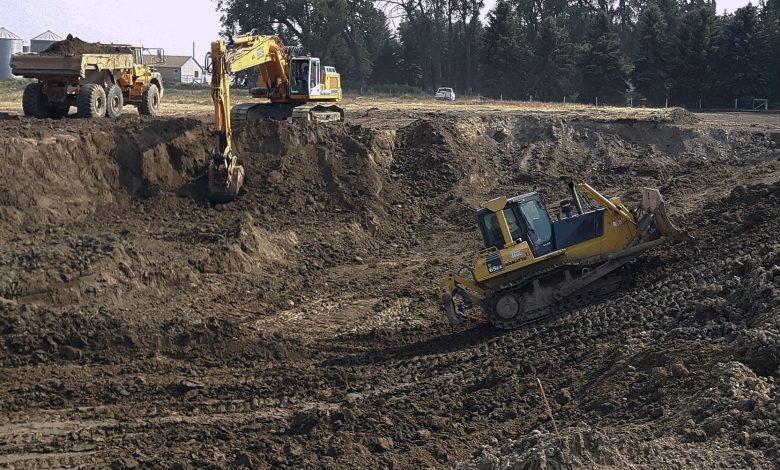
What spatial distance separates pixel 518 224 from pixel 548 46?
5007cm

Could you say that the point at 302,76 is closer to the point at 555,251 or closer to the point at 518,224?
the point at 518,224

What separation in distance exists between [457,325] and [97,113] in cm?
1341

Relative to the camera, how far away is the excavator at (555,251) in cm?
1666

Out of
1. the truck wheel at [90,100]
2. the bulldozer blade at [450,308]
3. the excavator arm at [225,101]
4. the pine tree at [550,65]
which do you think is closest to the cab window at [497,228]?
the bulldozer blade at [450,308]

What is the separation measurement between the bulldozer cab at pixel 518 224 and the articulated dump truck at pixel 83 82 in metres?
13.7

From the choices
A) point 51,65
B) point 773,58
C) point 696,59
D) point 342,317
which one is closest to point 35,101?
point 51,65

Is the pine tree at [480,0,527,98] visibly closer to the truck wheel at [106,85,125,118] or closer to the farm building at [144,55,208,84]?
the farm building at [144,55,208,84]

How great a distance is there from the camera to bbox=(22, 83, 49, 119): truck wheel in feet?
90.3

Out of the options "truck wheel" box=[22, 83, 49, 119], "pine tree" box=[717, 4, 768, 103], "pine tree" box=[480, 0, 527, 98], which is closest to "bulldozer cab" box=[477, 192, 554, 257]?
"truck wheel" box=[22, 83, 49, 119]

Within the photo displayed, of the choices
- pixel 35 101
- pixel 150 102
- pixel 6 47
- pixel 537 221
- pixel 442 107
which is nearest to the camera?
pixel 537 221

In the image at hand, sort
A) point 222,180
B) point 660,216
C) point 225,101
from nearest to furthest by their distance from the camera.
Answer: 1. point 660,216
2. point 225,101
3. point 222,180

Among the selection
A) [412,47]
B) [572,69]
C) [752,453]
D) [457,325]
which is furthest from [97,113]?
[412,47]

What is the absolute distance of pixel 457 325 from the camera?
17.7 meters

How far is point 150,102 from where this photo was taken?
3050 centimetres
